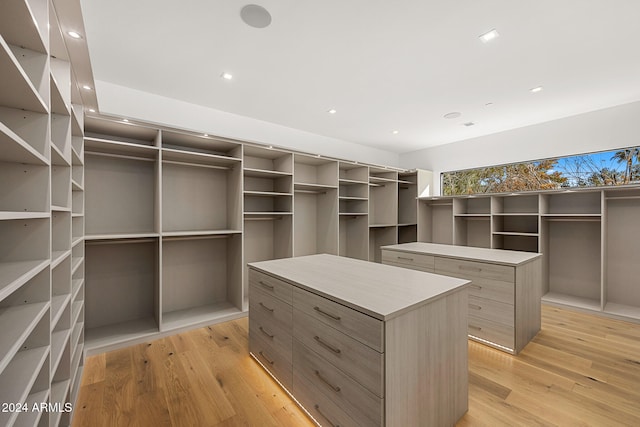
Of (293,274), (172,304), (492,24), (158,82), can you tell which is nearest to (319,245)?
(172,304)

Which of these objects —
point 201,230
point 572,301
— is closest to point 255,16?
point 201,230

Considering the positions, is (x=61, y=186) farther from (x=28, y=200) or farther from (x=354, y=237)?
(x=354, y=237)

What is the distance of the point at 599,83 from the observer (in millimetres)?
2850

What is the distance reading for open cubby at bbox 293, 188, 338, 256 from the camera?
4.08m

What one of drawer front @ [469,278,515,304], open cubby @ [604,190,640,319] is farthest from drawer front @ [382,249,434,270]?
open cubby @ [604,190,640,319]

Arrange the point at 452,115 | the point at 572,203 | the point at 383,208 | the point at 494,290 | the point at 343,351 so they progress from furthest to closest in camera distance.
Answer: the point at 383,208, the point at 452,115, the point at 572,203, the point at 494,290, the point at 343,351

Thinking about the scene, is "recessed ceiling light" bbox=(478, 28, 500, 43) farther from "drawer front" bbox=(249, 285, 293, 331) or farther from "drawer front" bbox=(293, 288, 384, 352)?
"drawer front" bbox=(249, 285, 293, 331)

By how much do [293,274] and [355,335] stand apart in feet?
2.31

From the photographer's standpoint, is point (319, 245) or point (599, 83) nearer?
point (599, 83)

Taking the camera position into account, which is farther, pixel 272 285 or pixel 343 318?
pixel 272 285

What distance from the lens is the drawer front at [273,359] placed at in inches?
68.7

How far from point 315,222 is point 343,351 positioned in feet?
10.3

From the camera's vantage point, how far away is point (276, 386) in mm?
1874

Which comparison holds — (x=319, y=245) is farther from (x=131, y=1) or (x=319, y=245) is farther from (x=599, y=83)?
(x=599, y=83)
